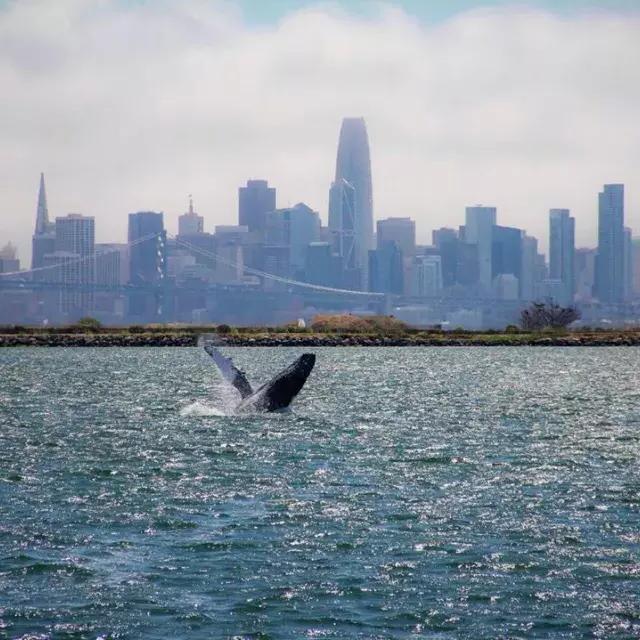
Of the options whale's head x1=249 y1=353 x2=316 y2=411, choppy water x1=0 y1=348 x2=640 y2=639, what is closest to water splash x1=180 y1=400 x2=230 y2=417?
choppy water x1=0 y1=348 x2=640 y2=639

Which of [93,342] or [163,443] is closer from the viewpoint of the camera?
[163,443]

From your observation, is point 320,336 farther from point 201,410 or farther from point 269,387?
point 269,387

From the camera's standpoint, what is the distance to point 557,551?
17234mm

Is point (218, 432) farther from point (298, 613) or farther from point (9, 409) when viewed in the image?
point (298, 613)

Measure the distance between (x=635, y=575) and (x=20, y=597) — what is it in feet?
24.1

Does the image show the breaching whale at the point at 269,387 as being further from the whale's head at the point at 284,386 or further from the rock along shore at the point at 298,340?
the rock along shore at the point at 298,340

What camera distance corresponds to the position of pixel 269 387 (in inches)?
1529

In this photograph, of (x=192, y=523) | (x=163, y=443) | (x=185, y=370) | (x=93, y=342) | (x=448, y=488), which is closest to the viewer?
(x=192, y=523)

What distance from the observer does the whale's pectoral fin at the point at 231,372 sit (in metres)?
38.6

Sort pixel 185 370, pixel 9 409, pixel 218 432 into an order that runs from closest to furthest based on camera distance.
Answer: pixel 218 432 → pixel 9 409 → pixel 185 370

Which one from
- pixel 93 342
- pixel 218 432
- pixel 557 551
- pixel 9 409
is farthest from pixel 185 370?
pixel 557 551

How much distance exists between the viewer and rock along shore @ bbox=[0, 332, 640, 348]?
108188 millimetres

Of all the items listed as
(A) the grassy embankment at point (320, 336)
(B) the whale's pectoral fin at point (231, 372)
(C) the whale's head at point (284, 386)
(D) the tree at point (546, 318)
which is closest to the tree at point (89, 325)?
(A) the grassy embankment at point (320, 336)

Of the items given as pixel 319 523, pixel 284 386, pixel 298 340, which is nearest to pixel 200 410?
pixel 284 386
